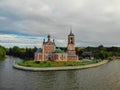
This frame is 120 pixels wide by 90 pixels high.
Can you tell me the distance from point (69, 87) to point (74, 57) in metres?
47.5

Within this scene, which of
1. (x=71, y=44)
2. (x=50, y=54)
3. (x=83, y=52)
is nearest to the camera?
(x=50, y=54)

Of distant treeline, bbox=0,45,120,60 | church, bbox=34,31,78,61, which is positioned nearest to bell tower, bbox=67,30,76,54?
church, bbox=34,31,78,61

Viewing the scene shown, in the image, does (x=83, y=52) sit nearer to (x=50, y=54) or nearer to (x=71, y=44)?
(x=71, y=44)

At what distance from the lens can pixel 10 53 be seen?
6068 inches

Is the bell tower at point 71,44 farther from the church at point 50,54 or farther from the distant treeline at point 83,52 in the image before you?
the distant treeline at point 83,52

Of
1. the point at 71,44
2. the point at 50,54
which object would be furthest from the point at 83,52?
the point at 50,54

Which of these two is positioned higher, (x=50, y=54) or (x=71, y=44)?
(x=71, y=44)

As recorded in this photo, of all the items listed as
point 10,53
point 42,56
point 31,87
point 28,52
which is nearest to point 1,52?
point 28,52

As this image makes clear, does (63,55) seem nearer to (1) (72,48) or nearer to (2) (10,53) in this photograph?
(1) (72,48)

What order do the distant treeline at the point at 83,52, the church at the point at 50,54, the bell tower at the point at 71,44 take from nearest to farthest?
the church at the point at 50,54 → the bell tower at the point at 71,44 → the distant treeline at the point at 83,52

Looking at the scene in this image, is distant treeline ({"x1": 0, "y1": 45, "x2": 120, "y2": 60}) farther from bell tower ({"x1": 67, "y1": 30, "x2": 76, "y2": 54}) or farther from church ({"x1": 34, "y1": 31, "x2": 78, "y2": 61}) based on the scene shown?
bell tower ({"x1": 67, "y1": 30, "x2": 76, "y2": 54})

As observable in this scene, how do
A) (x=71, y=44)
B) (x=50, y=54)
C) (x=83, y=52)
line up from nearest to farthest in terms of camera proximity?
(x=50, y=54) → (x=71, y=44) → (x=83, y=52)

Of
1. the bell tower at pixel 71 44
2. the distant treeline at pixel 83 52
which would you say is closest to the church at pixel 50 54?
the bell tower at pixel 71 44

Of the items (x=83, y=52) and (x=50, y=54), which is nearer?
(x=50, y=54)
